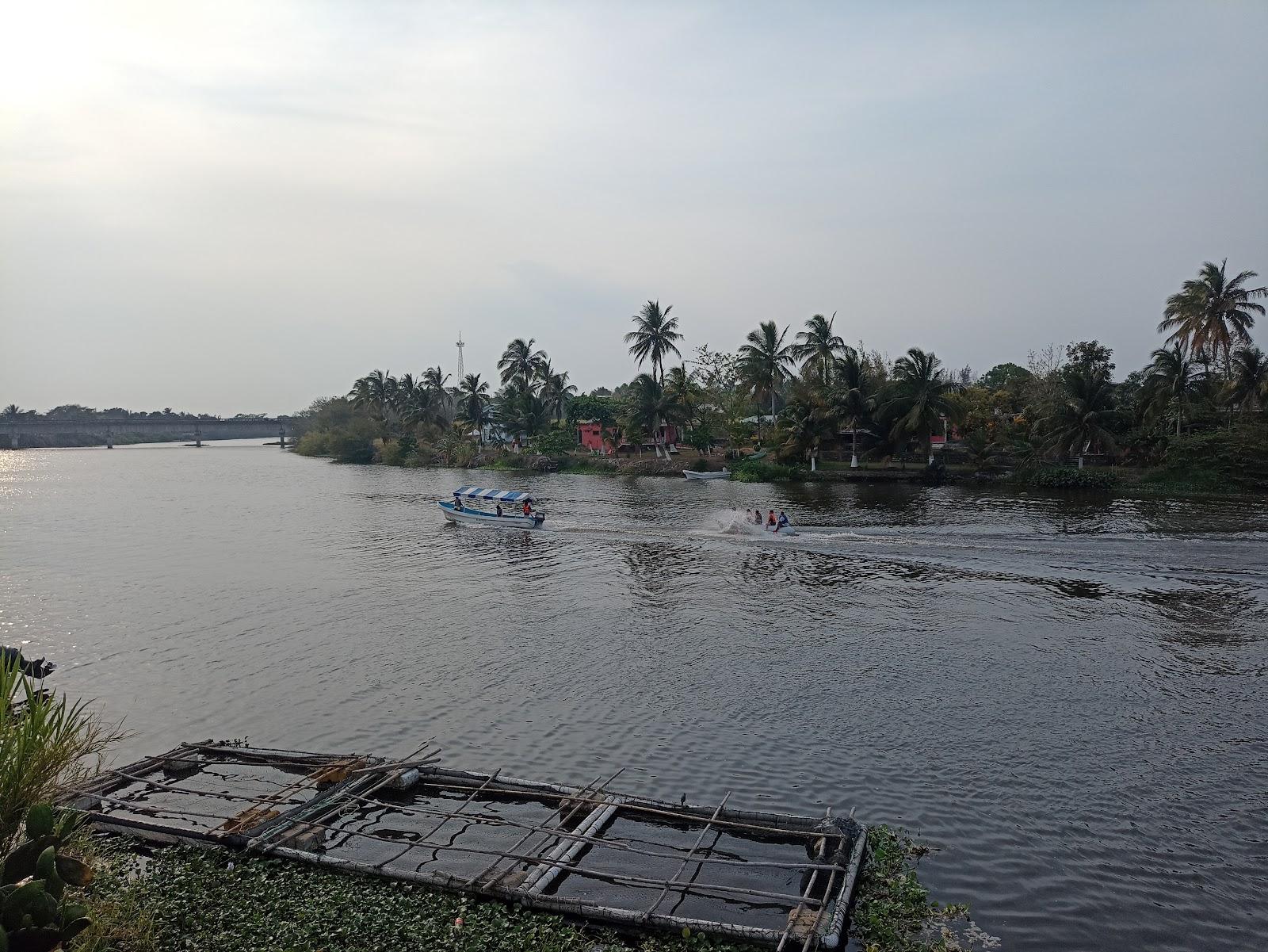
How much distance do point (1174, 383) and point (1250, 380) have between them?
18.3ft

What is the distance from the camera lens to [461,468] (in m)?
100

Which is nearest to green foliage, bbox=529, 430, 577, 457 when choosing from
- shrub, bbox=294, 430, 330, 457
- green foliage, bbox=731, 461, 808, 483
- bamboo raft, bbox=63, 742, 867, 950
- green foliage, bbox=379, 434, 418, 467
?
green foliage, bbox=379, 434, 418, 467

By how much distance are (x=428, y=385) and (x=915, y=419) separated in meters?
78.3

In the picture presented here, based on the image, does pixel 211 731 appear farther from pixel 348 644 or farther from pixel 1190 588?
pixel 1190 588

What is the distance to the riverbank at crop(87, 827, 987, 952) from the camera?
30.3 feet

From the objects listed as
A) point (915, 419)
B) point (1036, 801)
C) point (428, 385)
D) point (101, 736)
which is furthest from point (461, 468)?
point (1036, 801)

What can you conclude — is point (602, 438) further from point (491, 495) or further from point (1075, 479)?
point (1075, 479)

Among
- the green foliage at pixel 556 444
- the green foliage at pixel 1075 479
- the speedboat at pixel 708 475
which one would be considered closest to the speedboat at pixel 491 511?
the speedboat at pixel 708 475

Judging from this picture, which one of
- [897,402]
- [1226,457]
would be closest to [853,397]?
[897,402]

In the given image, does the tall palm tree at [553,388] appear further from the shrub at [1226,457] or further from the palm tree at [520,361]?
the shrub at [1226,457]

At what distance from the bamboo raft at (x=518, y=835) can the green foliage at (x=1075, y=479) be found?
58.5 meters

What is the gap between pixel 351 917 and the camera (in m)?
9.72

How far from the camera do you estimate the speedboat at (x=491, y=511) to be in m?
46.7

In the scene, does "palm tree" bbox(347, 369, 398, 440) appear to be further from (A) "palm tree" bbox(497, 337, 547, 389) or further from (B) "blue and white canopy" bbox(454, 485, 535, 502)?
(B) "blue and white canopy" bbox(454, 485, 535, 502)
